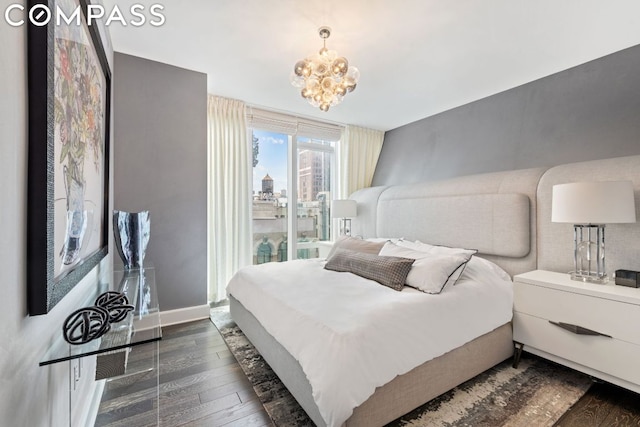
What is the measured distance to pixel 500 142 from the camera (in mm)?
3236

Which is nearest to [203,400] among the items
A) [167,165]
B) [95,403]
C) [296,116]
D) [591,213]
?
[95,403]

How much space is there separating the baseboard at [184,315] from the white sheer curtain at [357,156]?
108 inches

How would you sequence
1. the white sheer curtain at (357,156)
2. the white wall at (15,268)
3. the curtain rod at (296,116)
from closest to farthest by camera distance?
the white wall at (15,268), the curtain rod at (296,116), the white sheer curtain at (357,156)

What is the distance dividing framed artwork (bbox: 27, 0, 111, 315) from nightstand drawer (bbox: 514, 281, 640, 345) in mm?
2777

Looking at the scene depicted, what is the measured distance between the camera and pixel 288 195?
14.2ft

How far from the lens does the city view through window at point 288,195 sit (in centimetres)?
411

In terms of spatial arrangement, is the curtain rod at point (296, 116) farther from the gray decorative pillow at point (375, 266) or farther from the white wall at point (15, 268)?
the white wall at point (15, 268)

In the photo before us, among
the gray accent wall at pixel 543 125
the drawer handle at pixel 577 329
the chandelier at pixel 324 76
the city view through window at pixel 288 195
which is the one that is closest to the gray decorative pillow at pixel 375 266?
the drawer handle at pixel 577 329

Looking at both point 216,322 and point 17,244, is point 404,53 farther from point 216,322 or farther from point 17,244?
point 216,322

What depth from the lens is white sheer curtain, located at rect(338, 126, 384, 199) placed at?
4.70 meters

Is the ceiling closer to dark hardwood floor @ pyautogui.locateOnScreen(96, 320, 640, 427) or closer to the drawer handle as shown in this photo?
the drawer handle

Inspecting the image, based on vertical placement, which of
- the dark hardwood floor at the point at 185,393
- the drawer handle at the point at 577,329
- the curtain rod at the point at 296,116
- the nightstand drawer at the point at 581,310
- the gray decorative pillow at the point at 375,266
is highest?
the curtain rod at the point at 296,116

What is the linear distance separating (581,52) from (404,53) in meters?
1.55

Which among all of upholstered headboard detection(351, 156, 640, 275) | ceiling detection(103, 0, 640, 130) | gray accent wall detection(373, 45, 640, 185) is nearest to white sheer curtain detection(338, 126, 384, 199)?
gray accent wall detection(373, 45, 640, 185)
